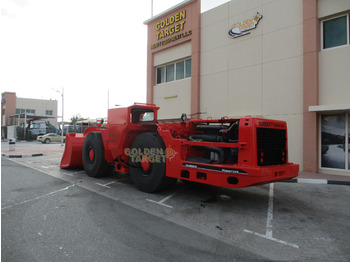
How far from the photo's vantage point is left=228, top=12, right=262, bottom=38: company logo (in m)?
10.3

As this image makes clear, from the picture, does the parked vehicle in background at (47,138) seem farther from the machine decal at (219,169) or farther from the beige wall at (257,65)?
the machine decal at (219,169)

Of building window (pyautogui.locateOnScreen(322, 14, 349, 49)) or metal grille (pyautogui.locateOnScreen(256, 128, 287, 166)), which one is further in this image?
building window (pyautogui.locateOnScreen(322, 14, 349, 49))

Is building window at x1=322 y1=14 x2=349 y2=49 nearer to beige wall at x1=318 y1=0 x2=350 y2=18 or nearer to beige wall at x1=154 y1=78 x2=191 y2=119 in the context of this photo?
beige wall at x1=318 y1=0 x2=350 y2=18

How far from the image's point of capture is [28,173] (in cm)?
869

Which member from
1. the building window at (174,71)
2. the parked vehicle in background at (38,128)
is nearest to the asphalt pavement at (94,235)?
the building window at (174,71)

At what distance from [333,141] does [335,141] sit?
60mm

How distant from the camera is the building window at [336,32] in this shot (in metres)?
8.48

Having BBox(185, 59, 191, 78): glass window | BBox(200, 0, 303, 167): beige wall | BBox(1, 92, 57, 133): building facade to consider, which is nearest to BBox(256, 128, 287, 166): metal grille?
BBox(200, 0, 303, 167): beige wall

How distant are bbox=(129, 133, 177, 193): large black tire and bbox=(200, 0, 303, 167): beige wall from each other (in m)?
5.88

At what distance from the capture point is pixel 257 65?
33.7 ft

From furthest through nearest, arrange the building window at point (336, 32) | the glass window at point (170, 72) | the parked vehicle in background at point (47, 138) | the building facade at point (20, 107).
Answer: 1. the building facade at point (20, 107)
2. the parked vehicle in background at point (47, 138)
3. the glass window at point (170, 72)
4. the building window at point (336, 32)

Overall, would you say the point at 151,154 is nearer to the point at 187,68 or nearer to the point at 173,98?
the point at 173,98

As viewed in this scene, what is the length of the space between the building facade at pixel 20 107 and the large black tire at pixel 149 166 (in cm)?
4013

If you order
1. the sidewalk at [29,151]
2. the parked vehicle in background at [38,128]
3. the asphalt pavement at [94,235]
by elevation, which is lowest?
the asphalt pavement at [94,235]
